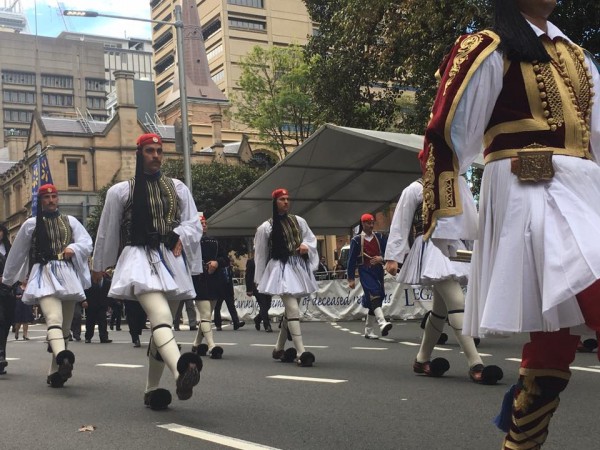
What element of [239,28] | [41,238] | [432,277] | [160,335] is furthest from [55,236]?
[239,28]

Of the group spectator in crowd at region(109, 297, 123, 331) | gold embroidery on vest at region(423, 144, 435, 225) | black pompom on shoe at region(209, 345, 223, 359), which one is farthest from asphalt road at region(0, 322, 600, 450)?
spectator in crowd at region(109, 297, 123, 331)

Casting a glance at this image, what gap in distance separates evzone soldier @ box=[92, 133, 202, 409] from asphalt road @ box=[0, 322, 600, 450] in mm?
716

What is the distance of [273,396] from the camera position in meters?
7.39

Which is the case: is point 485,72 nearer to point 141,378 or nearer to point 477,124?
point 477,124

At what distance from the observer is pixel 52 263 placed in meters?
9.24

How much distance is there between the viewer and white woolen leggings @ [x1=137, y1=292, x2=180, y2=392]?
6203 mm

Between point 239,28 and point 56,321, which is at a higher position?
point 239,28

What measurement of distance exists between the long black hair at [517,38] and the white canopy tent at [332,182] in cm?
1266

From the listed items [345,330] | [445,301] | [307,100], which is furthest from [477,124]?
[307,100]

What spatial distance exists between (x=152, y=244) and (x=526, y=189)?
13.0 feet

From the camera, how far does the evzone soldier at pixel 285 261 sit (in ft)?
34.4

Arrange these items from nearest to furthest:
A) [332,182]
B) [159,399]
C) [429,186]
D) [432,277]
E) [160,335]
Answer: [429,186] → [160,335] → [159,399] → [432,277] → [332,182]

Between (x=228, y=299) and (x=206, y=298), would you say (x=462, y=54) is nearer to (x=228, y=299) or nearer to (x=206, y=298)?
(x=206, y=298)

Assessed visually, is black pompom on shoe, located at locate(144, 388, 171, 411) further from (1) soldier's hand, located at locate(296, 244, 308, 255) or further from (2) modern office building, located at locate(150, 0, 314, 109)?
(2) modern office building, located at locate(150, 0, 314, 109)
